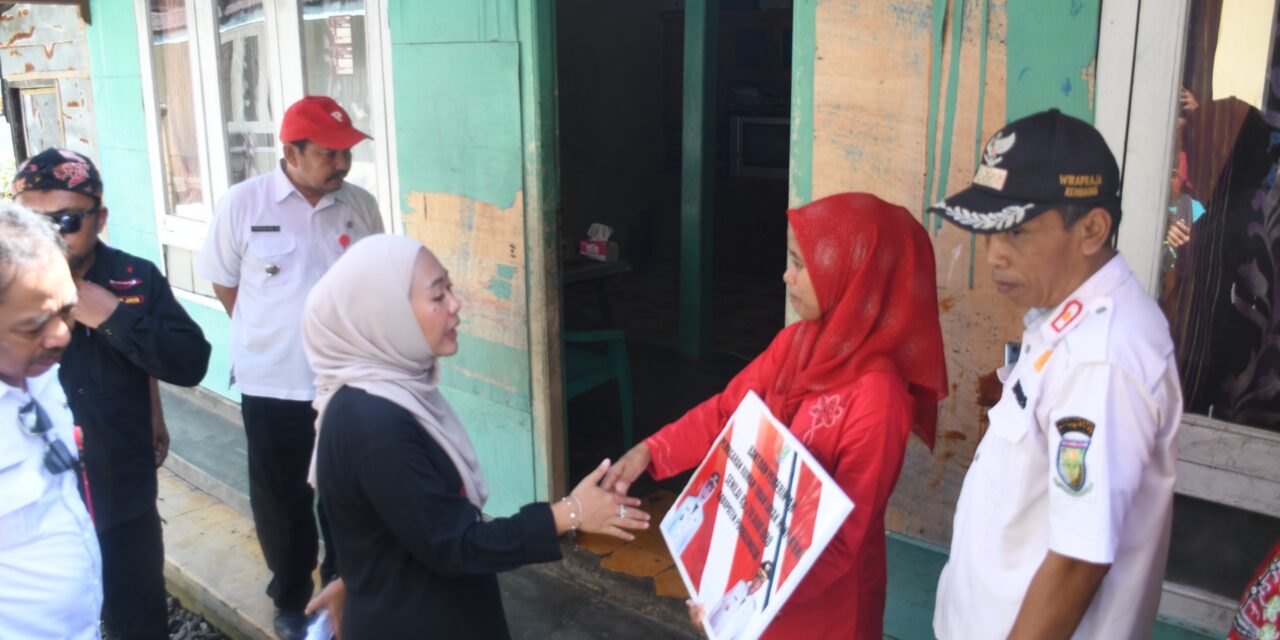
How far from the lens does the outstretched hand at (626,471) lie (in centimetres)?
224

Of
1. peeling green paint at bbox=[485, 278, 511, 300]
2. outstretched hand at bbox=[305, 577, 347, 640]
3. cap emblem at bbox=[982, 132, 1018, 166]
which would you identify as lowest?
outstretched hand at bbox=[305, 577, 347, 640]

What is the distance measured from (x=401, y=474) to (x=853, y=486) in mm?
910

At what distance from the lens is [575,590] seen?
3.96 meters

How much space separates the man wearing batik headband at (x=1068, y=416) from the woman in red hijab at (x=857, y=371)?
0.75ft

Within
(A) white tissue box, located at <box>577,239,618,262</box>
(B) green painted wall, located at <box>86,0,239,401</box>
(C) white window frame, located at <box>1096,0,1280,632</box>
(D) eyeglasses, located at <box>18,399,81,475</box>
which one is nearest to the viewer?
(D) eyeglasses, located at <box>18,399,81,475</box>

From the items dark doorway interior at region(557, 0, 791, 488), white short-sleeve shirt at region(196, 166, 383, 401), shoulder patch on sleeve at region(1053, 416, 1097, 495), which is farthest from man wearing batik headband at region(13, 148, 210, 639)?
dark doorway interior at region(557, 0, 791, 488)

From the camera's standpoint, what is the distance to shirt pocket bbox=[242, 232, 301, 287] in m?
3.60

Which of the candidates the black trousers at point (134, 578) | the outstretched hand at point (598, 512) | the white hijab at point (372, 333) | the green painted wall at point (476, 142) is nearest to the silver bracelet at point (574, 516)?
the outstretched hand at point (598, 512)

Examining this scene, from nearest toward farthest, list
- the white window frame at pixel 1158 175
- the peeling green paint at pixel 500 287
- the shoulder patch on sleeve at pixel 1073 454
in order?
the shoulder patch on sleeve at pixel 1073 454
the white window frame at pixel 1158 175
the peeling green paint at pixel 500 287

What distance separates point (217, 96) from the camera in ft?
18.8

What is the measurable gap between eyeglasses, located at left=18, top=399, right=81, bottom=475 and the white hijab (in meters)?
0.50

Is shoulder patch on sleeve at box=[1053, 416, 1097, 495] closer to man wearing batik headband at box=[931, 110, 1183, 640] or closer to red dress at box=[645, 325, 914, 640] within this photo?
man wearing batik headband at box=[931, 110, 1183, 640]

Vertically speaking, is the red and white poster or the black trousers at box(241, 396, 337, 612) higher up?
the red and white poster

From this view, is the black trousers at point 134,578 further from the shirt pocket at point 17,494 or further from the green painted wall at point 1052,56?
the green painted wall at point 1052,56
